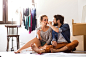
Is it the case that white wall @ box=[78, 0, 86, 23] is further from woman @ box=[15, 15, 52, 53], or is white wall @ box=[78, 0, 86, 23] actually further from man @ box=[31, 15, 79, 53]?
woman @ box=[15, 15, 52, 53]

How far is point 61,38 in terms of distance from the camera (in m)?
1.74

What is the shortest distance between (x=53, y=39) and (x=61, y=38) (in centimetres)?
13

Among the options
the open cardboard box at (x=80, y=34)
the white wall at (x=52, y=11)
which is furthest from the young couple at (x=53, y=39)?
the white wall at (x=52, y=11)

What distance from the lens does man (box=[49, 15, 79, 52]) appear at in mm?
1629

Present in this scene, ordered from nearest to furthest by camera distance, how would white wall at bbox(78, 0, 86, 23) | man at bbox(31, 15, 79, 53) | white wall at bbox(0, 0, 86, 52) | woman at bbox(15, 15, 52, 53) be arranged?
man at bbox(31, 15, 79, 53) → woman at bbox(15, 15, 52, 53) → white wall at bbox(78, 0, 86, 23) → white wall at bbox(0, 0, 86, 52)

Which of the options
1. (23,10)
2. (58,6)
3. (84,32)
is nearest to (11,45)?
(23,10)

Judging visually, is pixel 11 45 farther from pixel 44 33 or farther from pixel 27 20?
pixel 44 33

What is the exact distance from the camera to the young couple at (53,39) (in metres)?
1.62

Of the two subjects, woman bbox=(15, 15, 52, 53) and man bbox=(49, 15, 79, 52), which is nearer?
man bbox=(49, 15, 79, 52)

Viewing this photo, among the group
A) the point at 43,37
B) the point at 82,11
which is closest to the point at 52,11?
the point at 82,11

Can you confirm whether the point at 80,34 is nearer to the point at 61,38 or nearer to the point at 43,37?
the point at 61,38

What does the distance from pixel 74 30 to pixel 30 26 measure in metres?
1.00

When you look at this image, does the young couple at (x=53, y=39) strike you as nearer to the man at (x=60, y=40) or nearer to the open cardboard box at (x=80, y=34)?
the man at (x=60, y=40)

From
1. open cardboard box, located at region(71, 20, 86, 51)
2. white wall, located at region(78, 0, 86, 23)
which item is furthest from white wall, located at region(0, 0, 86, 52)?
open cardboard box, located at region(71, 20, 86, 51)
